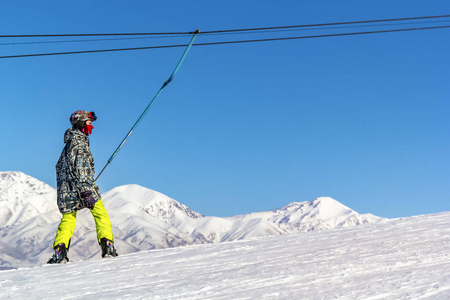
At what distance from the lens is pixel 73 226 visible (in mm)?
9539

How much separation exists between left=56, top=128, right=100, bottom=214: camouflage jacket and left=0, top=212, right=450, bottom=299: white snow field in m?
1.66

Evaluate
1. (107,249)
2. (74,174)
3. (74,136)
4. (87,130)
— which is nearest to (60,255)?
(107,249)

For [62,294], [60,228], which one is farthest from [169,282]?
[60,228]

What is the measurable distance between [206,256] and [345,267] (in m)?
Answer: 2.74

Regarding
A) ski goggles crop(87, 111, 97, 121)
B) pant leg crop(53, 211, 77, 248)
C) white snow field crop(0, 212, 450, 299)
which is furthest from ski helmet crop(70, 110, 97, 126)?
white snow field crop(0, 212, 450, 299)

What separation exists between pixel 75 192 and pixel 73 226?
617 mm

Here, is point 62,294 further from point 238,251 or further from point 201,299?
point 238,251

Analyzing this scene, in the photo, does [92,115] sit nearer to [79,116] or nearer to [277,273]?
[79,116]

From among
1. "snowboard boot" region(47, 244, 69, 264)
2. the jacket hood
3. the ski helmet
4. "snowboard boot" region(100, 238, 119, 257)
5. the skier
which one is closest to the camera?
"snowboard boot" region(47, 244, 69, 264)

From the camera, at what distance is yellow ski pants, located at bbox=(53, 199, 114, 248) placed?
9.24 metres

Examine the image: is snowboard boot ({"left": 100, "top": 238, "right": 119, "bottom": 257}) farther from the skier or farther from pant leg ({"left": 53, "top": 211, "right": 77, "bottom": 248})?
pant leg ({"left": 53, "top": 211, "right": 77, "bottom": 248})

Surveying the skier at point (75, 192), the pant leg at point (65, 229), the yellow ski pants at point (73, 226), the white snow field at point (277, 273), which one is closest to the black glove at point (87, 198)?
the skier at point (75, 192)

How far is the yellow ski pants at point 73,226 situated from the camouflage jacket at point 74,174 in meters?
0.14

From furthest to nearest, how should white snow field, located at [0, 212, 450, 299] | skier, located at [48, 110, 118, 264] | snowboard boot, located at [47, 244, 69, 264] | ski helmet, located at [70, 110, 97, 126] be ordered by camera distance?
ski helmet, located at [70, 110, 97, 126] → skier, located at [48, 110, 118, 264] → snowboard boot, located at [47, 244, 69, 264] → white snow field, located at [0, 212, 450, 299]
